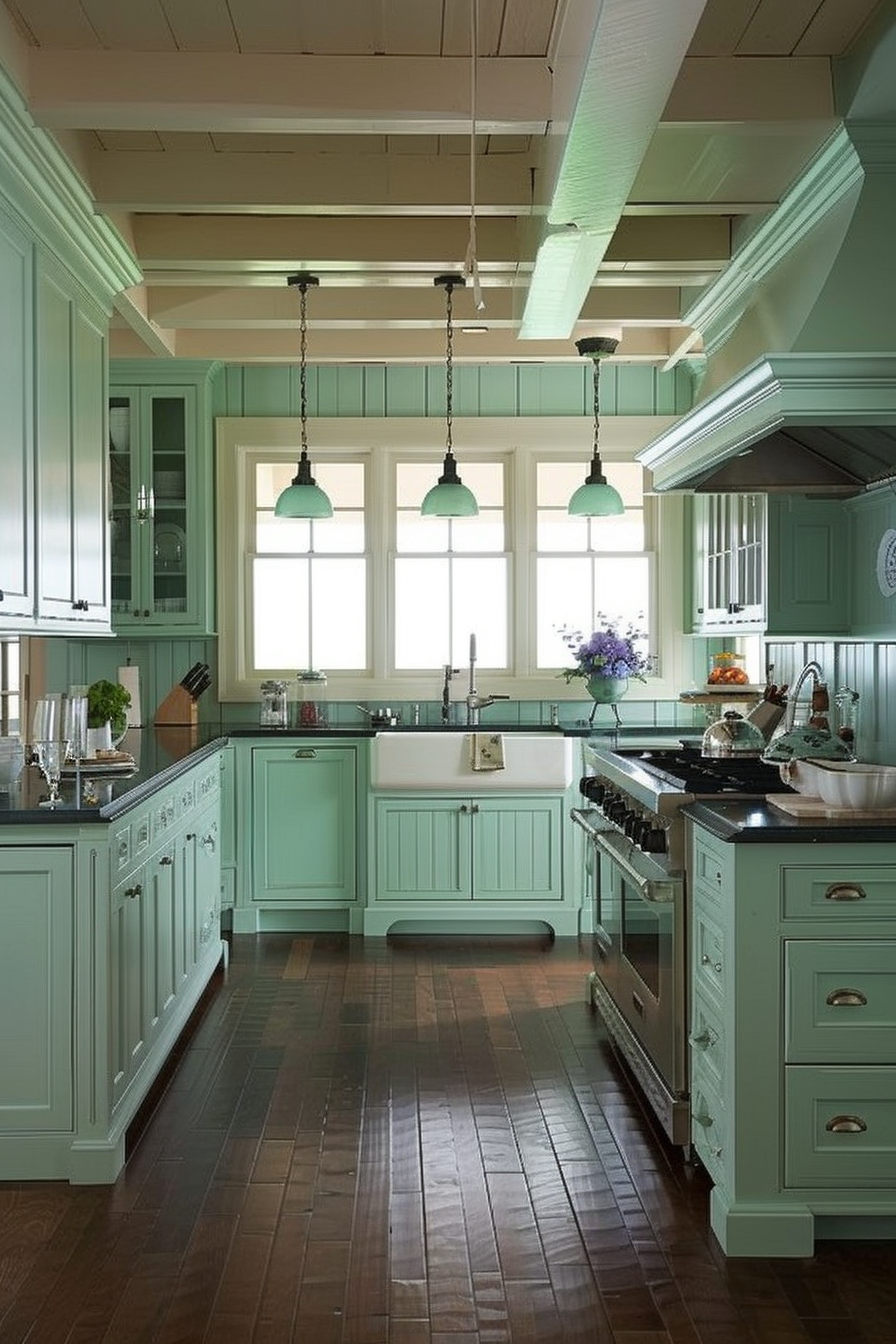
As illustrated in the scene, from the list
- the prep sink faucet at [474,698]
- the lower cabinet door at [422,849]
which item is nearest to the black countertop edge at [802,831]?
the lower cabinet door at [422,849]

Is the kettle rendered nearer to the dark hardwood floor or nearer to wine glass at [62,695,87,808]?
the dark hardwood floor

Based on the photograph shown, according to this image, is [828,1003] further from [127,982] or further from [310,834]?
[310,834]

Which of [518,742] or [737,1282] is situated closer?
[737,1282]

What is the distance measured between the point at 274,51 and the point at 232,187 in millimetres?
717

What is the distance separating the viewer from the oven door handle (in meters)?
3.59

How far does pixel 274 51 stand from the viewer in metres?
3.60

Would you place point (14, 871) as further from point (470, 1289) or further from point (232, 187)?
point (232, 187)

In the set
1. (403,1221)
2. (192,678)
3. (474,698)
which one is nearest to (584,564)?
(474,698)

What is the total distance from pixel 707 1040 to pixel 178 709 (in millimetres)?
4011

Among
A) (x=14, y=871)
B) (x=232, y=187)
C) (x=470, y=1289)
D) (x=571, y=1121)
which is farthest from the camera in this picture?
(x=232, y=187)

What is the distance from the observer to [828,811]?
3230 mm

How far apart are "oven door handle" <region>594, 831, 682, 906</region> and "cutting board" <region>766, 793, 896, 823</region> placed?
362 millimetres

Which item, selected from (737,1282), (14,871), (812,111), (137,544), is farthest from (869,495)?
(137,544)

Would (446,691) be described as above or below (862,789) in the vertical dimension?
above
